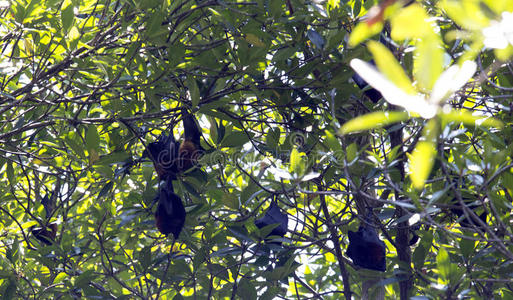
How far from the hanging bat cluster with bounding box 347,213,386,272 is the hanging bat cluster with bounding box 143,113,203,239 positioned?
0.88 meters

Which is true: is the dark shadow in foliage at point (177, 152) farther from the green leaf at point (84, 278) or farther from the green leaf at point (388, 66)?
the green leaf at point (388, 66)

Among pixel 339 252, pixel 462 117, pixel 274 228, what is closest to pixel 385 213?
pixel 339 252

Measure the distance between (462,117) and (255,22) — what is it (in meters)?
1.72

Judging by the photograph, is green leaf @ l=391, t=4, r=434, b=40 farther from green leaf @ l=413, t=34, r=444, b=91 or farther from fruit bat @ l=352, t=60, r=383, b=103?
fruit bat @ l=352, t=60, r=383, b=103

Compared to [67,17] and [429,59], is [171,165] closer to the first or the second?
[67,17]

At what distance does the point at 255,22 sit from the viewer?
2.59 m

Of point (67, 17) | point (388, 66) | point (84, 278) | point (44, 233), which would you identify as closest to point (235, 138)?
point (67, 17)

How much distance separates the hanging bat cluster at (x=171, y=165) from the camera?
2777mm

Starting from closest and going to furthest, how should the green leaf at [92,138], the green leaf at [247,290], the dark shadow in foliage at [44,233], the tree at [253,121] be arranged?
1. the tree at [253,121]
2. the green leaf at [92,138]
3. the green leaf at [247,290]
4. the dark shadow in foliage at [44,233]

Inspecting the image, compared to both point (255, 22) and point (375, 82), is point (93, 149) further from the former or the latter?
point (375, 82)

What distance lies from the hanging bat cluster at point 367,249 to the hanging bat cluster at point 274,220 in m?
0.35

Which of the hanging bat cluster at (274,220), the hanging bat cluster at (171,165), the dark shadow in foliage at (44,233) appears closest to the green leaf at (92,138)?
the hanging bat cluster at (171,165)

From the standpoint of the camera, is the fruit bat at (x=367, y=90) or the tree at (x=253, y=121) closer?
the tree at (x=253, y=121)

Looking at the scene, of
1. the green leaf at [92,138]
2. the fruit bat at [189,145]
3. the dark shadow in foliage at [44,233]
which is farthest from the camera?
the dark shadow in foliage at [44,233]
